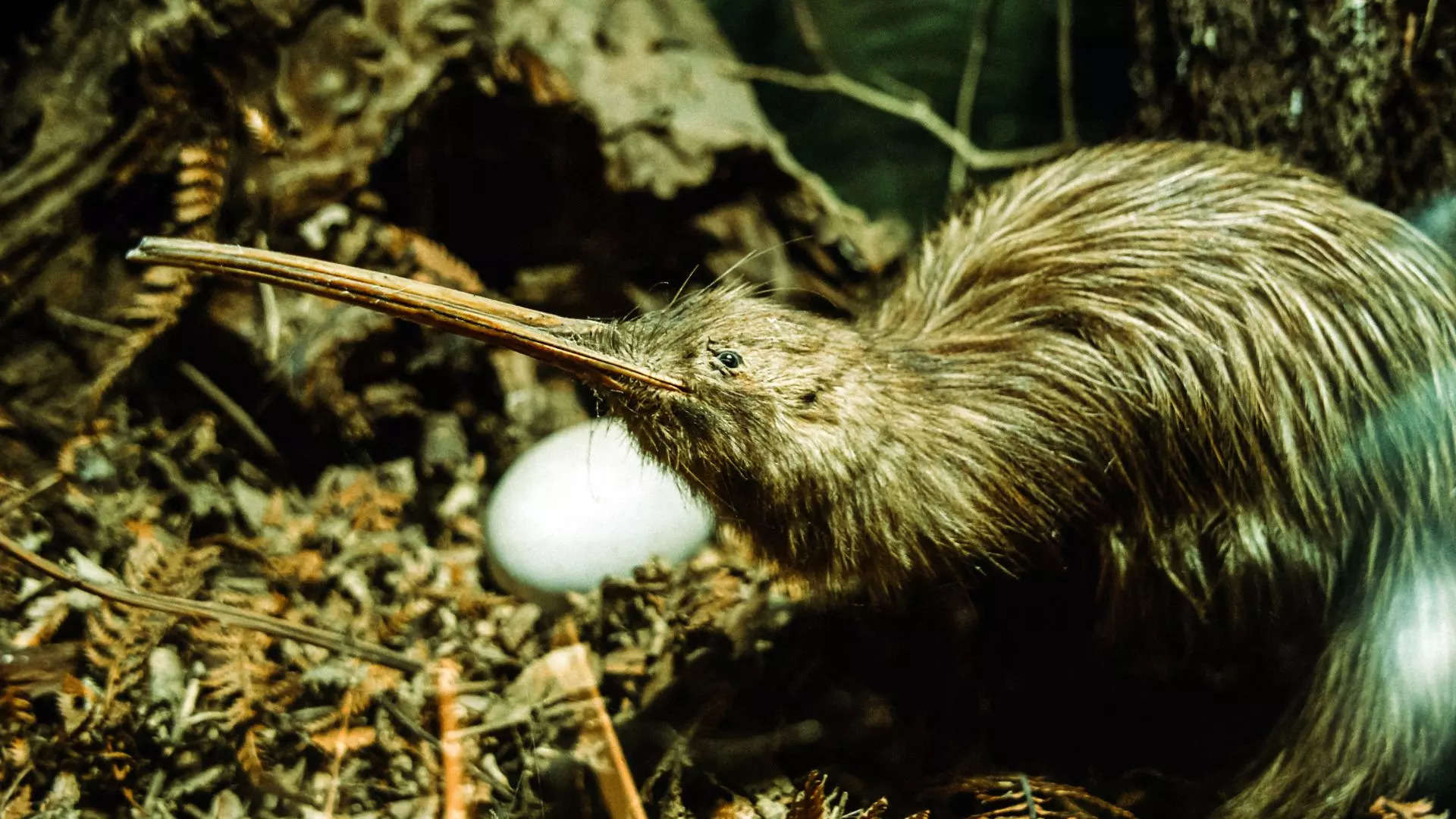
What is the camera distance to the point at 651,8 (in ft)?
11.4

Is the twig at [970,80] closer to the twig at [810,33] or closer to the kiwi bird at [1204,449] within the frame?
the twig at [810,33]

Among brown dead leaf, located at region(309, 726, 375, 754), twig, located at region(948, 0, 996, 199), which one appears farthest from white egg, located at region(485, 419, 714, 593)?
twig, located at region(948, 0, 996, 199)

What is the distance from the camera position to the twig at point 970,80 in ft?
12.7

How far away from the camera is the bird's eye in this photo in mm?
1958

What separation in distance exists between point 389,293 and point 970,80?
2754 millimetres

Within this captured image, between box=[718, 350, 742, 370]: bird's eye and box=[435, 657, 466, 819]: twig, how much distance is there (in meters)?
1.00

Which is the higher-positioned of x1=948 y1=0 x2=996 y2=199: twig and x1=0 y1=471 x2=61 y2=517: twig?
x1=948 y1=0 x2=996 y2=199: twig

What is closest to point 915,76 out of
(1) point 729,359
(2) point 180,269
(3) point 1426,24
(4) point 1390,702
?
(3) point 1426,24

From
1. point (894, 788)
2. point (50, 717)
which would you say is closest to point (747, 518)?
point (894, 788)

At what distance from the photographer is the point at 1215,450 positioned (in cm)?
208

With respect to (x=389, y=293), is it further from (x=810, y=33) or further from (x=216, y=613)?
(x=810, y=33)

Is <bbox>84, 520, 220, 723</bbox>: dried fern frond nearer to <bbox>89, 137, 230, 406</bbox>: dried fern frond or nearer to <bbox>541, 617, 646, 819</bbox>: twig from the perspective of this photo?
<bbox>89, 137, 230, 406</bbox>: dried fern frond

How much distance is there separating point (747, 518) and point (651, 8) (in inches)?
79.6

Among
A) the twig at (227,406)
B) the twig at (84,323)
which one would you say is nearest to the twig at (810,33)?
the twig at (227,406)
